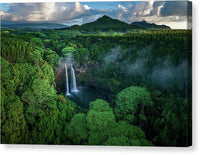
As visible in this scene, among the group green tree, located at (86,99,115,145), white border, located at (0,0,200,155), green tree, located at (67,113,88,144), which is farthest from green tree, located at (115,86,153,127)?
green tree, located at (67,113,88,144)

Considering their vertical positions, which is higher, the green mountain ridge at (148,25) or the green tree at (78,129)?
the green mountain ridge at (148,25)

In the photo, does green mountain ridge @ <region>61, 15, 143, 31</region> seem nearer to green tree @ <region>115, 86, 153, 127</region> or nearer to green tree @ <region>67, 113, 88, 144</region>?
green tree @ <region>115, 86, 153, 127</region>

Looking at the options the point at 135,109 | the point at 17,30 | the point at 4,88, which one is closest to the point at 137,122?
the point at 135,109

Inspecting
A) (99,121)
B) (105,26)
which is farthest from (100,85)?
(105,26)

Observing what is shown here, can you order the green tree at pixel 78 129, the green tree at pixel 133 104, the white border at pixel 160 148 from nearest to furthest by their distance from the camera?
the white border at pixel 160 148 → the green tree at pixel 133 104 → the green tree at pixel 78 129

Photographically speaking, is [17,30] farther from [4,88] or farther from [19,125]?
[19,125]

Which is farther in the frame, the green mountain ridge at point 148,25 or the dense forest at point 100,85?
the green mountain ridge at point 148,25

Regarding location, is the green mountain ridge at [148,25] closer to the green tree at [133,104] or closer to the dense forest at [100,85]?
the dense forest at [100,85]

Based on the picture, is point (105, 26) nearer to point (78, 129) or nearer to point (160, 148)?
point (78, 129)

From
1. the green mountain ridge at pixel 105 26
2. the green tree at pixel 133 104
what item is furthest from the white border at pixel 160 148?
the green mountain ridge at pixel 105 26
